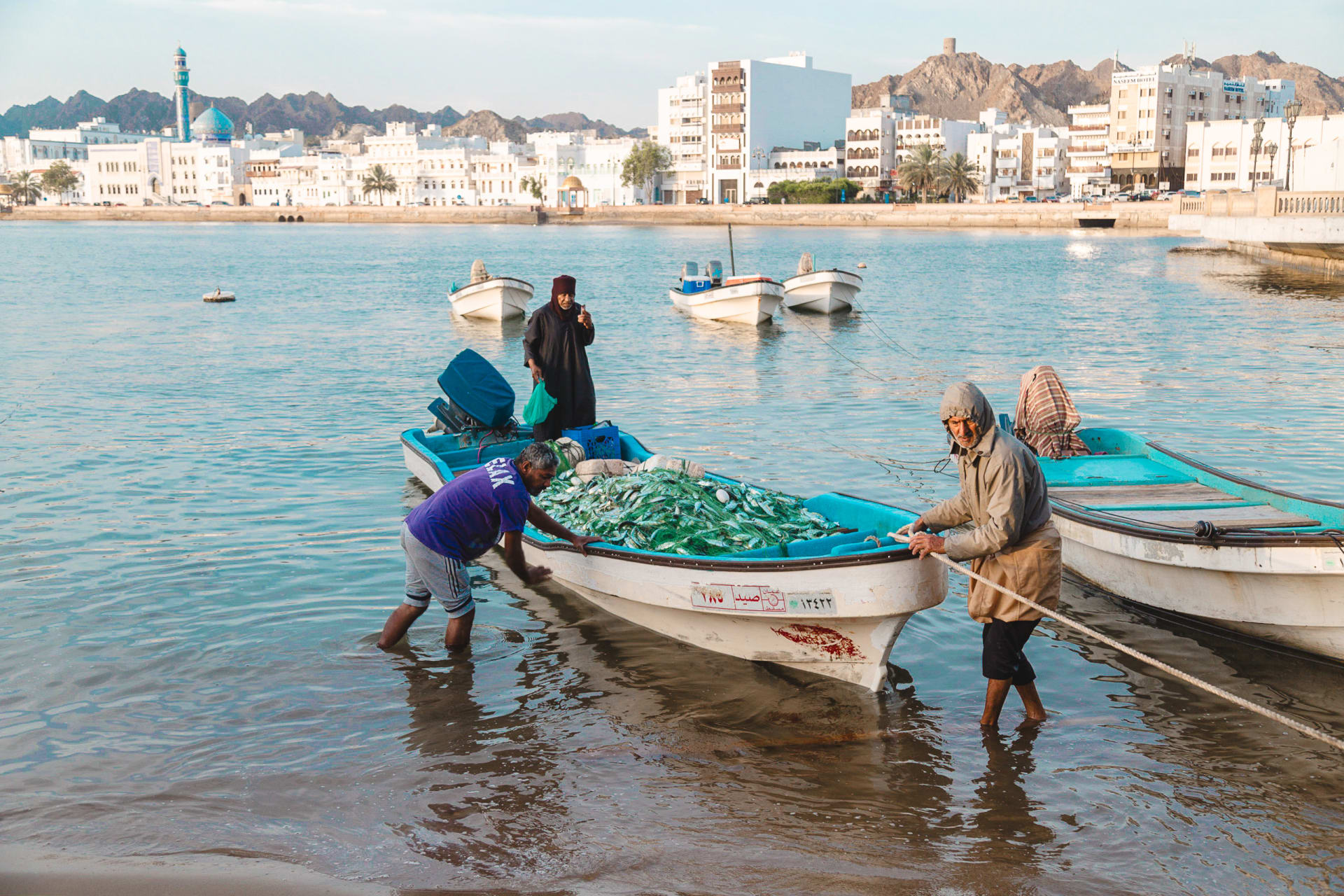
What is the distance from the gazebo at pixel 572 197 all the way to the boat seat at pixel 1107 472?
139 m

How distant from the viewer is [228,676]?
298 inches

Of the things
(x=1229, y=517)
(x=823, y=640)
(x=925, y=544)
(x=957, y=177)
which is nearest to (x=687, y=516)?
Result: (x=823, y=640)

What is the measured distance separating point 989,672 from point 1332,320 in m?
29.0

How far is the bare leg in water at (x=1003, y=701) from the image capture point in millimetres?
6379

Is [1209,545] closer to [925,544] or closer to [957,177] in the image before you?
[925,544]

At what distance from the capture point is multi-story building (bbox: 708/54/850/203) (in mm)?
139875

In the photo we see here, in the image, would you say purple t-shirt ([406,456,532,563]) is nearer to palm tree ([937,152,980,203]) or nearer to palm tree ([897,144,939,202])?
palm tree ([897,144,939,202])

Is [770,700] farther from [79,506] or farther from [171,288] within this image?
[171,288]

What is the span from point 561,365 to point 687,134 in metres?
143

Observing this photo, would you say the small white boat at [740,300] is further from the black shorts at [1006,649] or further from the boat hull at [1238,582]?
the black shorts at [1006,649]

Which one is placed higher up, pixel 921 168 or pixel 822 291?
pixel 921 168

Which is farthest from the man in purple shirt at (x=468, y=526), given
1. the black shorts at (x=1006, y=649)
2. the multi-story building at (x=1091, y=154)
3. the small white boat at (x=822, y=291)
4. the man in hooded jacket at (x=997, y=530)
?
the multi-story building at (x=1091, y=154)

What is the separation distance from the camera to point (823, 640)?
6.94 metres

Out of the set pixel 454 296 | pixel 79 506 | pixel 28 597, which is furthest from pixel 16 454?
pixel 454 296
